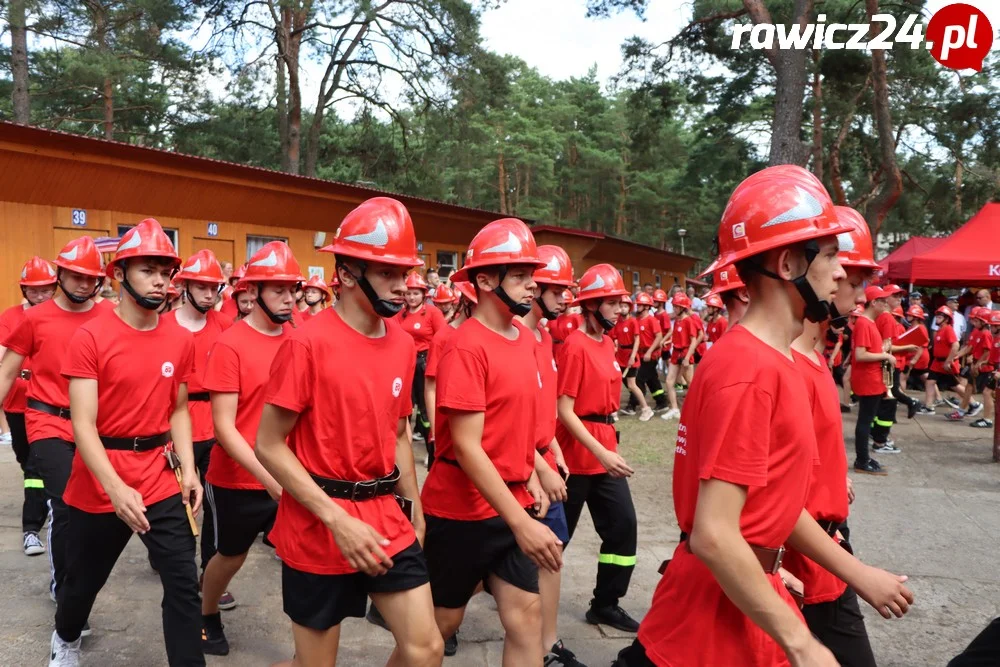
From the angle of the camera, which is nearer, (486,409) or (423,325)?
(486,409)

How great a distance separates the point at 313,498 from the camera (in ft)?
9.36

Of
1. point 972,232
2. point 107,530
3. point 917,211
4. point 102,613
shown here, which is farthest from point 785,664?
point 917,211

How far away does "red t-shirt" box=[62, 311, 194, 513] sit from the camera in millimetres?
3779

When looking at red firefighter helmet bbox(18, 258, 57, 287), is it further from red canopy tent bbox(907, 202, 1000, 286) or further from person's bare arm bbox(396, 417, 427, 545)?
red canopy tent bbox(907, 202, 1000, 286)

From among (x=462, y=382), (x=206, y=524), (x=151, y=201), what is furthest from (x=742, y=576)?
(x=151, y=201)

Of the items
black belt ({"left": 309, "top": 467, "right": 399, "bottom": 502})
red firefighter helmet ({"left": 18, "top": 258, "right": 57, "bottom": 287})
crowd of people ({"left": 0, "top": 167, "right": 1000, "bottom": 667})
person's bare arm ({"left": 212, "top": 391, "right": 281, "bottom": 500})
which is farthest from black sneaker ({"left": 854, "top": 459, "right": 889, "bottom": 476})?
red firefighter helmet ({"left": 18, "top": 258, "right": 57, "bottom": 287})

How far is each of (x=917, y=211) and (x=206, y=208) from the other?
2743 centimetres

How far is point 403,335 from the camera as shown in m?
3.35

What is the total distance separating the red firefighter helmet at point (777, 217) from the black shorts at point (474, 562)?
188cm

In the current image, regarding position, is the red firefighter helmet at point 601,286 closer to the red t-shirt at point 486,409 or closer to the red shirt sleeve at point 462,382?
the red t-shirt at point 486,409

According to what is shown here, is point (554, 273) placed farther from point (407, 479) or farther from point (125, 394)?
point (125, 394)

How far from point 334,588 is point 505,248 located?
1.64m

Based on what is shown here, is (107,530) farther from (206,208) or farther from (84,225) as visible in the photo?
(206,208)

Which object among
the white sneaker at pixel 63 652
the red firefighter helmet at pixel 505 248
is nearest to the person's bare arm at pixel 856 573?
the red firefighter helmet at pixel 505 248
